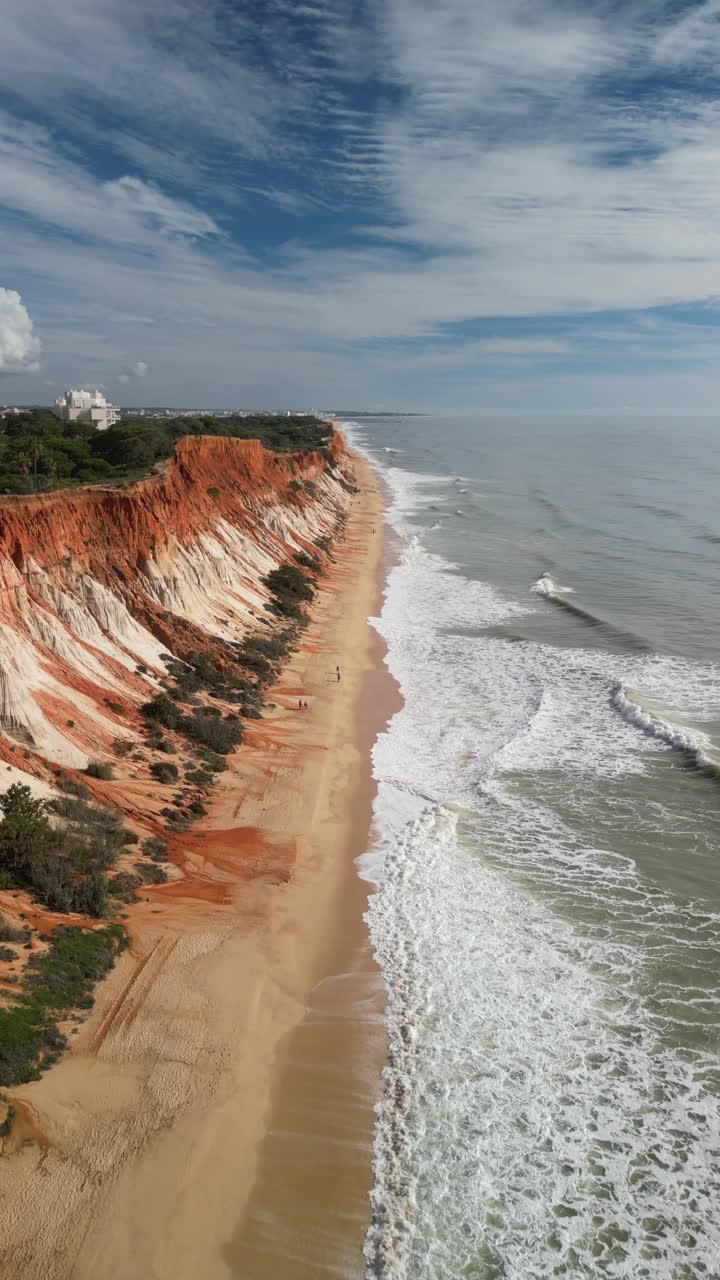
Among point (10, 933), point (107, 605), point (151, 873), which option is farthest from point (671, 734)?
point (10, 933)

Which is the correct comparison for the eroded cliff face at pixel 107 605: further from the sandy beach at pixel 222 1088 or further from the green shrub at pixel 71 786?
the sandy beach at pixel 222 1088

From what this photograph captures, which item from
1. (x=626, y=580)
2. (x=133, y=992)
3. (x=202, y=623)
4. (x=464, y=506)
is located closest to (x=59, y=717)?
(x=133, y=992)

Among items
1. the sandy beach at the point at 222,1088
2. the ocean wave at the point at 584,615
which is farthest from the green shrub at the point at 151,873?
the ocean wave at the point at 584,615

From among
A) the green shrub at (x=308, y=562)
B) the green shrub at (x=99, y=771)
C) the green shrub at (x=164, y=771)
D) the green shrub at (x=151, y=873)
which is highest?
the green shrub at (x=308, y=562)

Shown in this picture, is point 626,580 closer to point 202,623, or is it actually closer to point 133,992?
point 202,623

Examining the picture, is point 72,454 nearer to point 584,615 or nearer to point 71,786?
point 71,786
